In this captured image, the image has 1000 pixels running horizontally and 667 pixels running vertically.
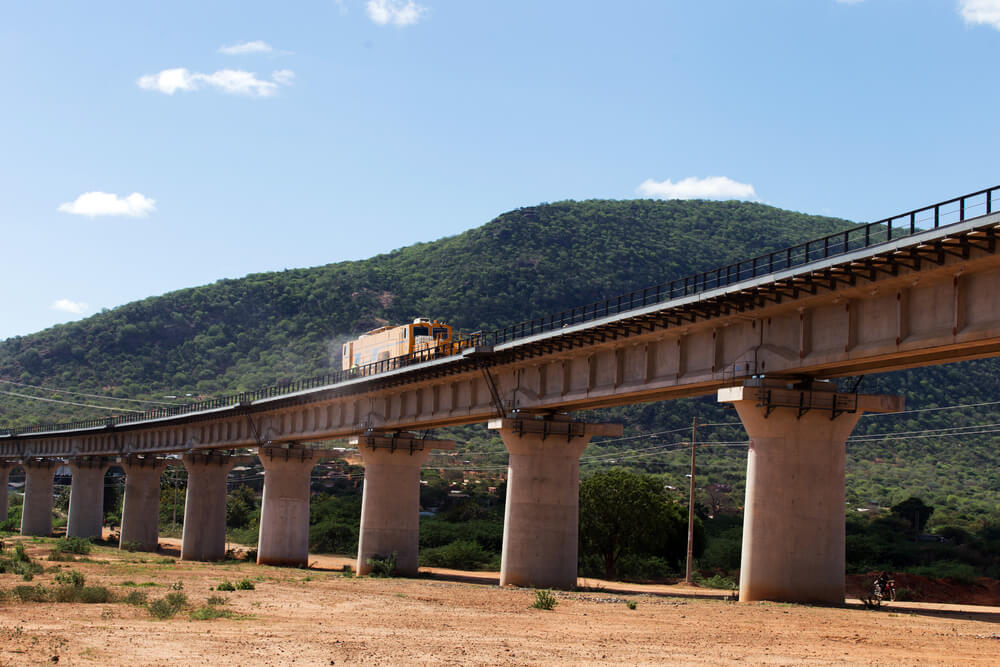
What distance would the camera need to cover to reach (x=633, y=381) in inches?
1534

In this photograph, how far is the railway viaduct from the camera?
27234mm

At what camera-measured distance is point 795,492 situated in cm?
3158

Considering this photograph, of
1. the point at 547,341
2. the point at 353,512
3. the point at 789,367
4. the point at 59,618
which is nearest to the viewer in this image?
the point at 59,618

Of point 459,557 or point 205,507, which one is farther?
point 205,507

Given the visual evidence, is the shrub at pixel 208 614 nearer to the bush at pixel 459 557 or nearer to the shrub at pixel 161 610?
the shrub at pixel 161 610

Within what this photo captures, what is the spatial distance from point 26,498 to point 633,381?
8518 centimetres

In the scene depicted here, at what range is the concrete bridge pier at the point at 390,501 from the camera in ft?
187

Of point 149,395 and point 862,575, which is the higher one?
point 149,395

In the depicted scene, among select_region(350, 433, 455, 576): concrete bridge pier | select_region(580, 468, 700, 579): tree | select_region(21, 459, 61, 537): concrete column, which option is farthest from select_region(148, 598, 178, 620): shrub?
select_region(21, 459, 61, 537): concrete column

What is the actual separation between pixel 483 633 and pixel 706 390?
15895 millimetres

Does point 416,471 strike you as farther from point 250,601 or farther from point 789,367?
point 789,367

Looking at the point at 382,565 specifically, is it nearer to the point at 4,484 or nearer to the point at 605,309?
the point at 605,309

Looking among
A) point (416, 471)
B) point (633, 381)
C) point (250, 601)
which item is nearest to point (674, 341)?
point (633, 381)

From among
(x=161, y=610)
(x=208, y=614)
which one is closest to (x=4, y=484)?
(x=161, y=610)
